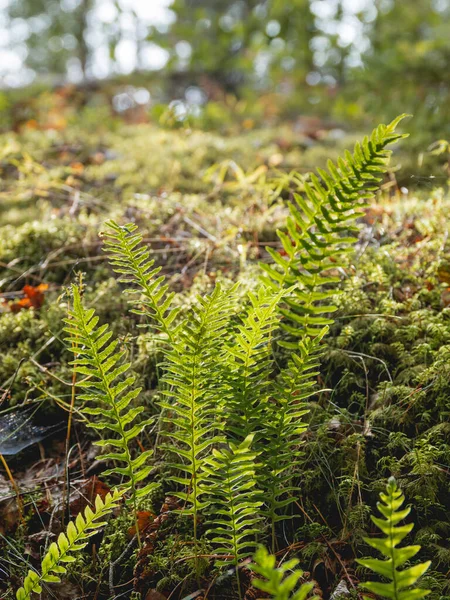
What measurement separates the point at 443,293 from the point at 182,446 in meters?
1.25

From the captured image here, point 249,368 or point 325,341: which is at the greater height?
point 249,368

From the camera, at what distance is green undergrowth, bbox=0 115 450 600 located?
1.54 m

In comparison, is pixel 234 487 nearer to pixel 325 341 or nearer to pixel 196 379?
pixel 196 379

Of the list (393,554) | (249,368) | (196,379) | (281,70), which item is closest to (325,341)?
(249,368)

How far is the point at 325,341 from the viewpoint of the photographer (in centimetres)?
207

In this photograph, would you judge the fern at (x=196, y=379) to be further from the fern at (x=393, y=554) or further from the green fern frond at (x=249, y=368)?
the fern at (x=393, y=554)

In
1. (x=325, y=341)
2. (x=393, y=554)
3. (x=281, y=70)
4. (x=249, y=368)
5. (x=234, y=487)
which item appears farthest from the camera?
(x=281, y=70)

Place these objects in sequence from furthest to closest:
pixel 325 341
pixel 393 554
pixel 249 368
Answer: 1. pixel 325 341
2. pixel 249 368
3. pixel 393 554

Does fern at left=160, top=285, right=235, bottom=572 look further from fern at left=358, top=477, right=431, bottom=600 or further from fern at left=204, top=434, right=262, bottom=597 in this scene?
fern at left=358, top=477, right=431, bottom=600

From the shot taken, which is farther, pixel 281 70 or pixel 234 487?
pixel 281 70

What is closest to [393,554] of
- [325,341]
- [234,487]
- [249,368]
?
[234,487]

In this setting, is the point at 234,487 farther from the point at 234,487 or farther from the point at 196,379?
the point at 196,379

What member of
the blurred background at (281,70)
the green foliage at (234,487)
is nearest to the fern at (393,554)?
the green foliage at (234,487)

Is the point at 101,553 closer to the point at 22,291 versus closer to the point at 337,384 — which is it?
the point at 337,384
